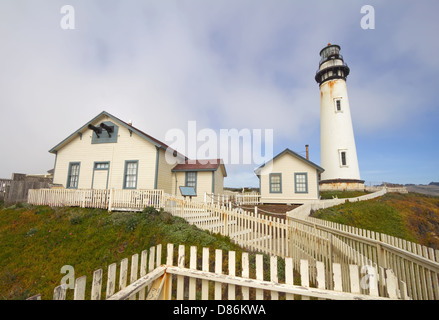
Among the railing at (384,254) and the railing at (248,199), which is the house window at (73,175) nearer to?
the railing at (248,199)

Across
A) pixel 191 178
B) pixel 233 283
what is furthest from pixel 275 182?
pixel 233 283

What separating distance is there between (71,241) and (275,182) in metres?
16.3

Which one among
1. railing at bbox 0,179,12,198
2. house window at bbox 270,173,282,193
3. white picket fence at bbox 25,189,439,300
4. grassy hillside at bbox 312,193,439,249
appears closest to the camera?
white picket fence at bbox 25,189,439,300

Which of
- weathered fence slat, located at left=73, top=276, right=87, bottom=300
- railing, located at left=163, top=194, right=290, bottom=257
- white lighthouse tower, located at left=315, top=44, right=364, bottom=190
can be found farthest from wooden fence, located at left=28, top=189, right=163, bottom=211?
white lighthouse tower, located at left=315, top=44, right=364, bottom=190

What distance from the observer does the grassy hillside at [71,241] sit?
21.8 feet

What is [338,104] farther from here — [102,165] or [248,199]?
[102,165]

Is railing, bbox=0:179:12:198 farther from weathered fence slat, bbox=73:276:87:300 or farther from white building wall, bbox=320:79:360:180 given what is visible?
white building wall, bbox=320:79:360:180

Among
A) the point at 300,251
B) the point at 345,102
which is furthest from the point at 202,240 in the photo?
the point at 345,102

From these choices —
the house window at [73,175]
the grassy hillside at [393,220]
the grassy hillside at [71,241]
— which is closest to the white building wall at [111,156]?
the house window at [73,175]

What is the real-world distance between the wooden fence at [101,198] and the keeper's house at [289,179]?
39.5ft

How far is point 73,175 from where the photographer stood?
1599 centimetres

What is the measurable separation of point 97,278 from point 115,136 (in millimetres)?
15489

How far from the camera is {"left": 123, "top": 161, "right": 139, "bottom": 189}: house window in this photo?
14883 mm

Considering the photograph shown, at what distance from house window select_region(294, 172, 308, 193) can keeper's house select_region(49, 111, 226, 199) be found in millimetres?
8002
